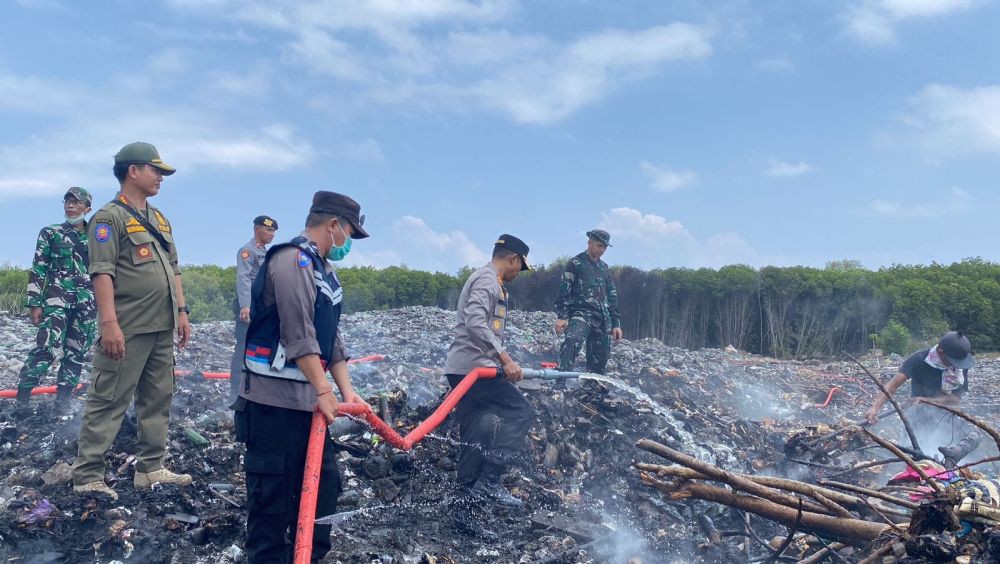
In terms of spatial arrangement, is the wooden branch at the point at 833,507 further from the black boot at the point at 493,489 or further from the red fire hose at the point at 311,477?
the red fire hose at the point at 311,477

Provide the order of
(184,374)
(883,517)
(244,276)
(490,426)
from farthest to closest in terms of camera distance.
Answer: (184,374), (244,276), (490,426), (883,517)

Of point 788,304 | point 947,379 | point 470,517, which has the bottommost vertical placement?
point 470,517

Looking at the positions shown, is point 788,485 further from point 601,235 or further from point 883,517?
point 601,235

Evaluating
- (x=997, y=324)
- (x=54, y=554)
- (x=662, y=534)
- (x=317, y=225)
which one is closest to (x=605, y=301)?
(x=662, y=534)

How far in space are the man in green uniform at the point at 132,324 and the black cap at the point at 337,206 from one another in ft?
5.37

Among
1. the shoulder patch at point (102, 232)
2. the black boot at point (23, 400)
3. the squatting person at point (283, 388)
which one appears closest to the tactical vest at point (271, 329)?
the squatting person at point (283, 388)

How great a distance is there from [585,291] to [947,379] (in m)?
3.97

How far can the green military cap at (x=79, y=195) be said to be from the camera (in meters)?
6.42

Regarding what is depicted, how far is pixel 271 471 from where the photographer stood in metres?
3.11

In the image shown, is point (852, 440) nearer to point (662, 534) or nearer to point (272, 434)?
point (662, 534)

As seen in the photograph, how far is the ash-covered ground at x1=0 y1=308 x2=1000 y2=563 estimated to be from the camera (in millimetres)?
4074

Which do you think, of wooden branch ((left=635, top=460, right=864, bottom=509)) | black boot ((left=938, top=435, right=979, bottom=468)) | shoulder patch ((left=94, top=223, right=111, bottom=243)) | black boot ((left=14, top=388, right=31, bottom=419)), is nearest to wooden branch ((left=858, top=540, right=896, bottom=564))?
wooden branch ((left=635, top=460, right=864, bottom=509))

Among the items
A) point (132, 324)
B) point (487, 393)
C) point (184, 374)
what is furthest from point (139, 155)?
point (184, 374)

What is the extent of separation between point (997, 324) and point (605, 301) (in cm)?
1709
